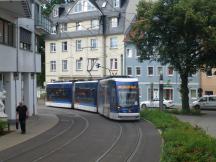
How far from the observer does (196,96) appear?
76500 millimetres

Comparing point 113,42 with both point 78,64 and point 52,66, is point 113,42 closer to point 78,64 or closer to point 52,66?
point 78,64

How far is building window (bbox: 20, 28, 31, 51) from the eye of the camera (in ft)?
139

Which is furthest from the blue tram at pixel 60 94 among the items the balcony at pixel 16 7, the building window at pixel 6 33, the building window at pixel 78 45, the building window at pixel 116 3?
the building window at pixel 116 3

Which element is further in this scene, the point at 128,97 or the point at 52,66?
the point at 52,66

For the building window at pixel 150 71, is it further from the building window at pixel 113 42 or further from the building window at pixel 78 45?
the building window at pixel 78 45

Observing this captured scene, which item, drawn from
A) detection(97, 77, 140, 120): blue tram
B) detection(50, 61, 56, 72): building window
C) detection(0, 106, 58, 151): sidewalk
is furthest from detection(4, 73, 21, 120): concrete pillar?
detection(50, 61, 56, 72): building window

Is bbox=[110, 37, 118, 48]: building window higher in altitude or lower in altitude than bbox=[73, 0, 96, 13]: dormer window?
lower

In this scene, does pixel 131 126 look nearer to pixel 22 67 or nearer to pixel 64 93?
pixel 22 67

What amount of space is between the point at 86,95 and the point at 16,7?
18531 mm

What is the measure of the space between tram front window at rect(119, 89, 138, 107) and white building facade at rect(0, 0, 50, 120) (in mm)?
7022

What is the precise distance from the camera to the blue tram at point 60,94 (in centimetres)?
5900

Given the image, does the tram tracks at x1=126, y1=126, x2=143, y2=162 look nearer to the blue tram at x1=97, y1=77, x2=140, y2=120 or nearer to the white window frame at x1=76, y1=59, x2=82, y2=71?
the blue tram at x1=97, y1=77, x2=140, y2=120

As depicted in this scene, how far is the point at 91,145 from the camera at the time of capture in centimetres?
2492

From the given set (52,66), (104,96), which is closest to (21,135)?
(104,96)
